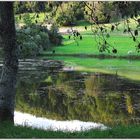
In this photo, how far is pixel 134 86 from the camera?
3897 cm

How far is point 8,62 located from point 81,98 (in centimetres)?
1996

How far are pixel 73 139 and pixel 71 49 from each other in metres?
69.1

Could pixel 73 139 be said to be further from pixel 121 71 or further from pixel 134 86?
pixel 121 71

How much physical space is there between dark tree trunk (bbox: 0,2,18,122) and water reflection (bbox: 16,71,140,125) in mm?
10850

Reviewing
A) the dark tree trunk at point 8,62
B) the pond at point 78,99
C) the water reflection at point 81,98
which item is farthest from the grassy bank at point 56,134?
the water reflection at point 81,98

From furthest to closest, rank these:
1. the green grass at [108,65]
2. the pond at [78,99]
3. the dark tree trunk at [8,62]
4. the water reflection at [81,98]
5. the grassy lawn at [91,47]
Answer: the grassy lawn at [91,47]
the green grass at [108,65]
the water reflection at [81,98]
the pond at [78,99]
the dark tree trunk at [8,62]

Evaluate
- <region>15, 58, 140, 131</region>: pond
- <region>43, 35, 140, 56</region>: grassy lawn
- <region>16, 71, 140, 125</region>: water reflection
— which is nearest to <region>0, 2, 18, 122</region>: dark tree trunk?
<region>15, 58, 140, 131</region>: pond

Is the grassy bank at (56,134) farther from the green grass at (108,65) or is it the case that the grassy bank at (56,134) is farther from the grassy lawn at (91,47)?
the grassy lawn at (91,47)

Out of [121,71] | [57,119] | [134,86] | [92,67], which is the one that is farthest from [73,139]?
[92,67]

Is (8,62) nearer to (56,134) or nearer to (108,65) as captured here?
(56,134)

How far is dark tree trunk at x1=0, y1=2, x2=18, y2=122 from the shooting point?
1293cm

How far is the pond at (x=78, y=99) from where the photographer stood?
25.0m

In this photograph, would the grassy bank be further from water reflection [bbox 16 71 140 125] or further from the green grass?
the green grass

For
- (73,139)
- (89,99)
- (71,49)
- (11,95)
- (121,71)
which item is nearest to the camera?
(73,139)
